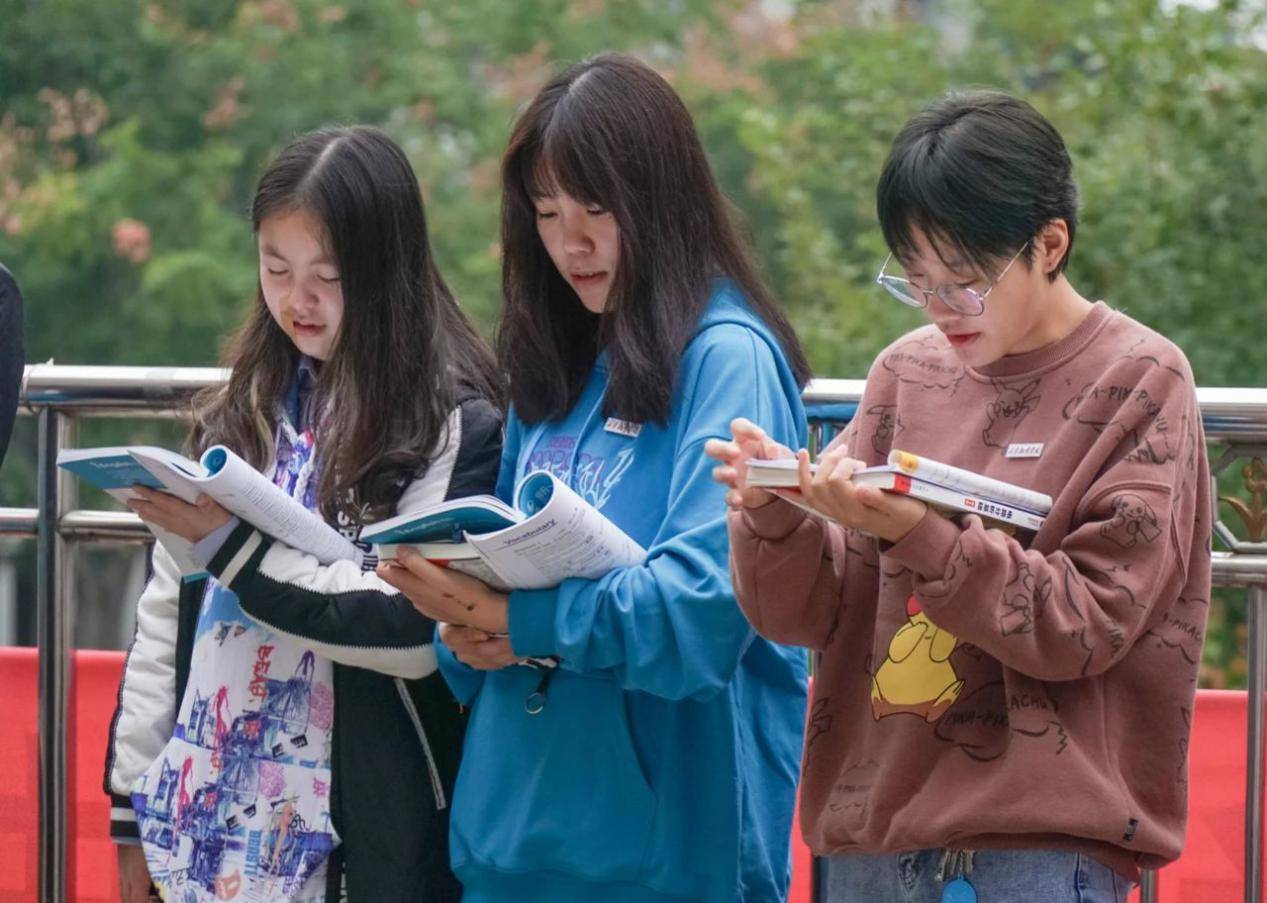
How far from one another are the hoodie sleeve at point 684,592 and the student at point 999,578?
0.09 m

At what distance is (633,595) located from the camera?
100.0 inches

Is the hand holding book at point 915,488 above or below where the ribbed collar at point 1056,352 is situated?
below

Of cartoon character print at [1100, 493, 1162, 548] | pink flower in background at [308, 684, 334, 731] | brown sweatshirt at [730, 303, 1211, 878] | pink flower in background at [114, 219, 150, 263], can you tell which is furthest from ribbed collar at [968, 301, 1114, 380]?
pink flower in background at [114, 219, 150, 263]

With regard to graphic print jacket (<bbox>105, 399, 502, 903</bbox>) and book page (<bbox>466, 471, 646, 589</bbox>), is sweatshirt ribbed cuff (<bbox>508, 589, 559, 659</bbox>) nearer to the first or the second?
book page (<bbox>466, 471, 646, 589</bbox>)

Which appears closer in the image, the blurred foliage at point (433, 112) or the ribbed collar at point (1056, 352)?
the ribbed collar at point (1056, 352)

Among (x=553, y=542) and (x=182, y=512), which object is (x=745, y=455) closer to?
(x=553, y=542)

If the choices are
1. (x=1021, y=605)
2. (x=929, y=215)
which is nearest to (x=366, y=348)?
(x=929, y=215)

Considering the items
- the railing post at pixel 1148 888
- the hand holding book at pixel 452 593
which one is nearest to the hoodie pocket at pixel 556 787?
the hand holding book at pixel 452 593

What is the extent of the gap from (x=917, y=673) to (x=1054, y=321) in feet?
1.65

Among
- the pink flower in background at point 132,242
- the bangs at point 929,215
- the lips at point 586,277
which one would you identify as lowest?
the lips at point 586,277

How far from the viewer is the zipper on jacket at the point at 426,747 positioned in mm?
2941

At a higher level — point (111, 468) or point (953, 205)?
point (953, 205)

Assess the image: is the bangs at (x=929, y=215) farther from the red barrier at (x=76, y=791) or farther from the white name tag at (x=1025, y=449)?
the red barrier at (x=76, y=791)

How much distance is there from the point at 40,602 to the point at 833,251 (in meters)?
6.73
